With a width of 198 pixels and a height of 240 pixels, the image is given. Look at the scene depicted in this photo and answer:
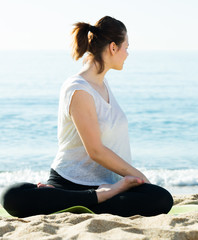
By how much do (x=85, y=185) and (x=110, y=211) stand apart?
0.89ft

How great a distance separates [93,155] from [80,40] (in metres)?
0.79

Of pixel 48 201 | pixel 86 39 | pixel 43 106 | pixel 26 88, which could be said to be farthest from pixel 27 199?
pixel 26 88

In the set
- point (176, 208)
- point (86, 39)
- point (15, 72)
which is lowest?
point (15, 72)

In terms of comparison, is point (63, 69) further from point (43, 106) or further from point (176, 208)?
point (176, 208)

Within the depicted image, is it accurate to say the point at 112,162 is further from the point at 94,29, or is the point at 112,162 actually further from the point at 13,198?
the point at 94,29

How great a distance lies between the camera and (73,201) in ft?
10.0

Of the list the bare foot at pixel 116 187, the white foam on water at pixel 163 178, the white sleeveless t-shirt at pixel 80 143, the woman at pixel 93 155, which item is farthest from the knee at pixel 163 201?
the white foam on water at pixel 163 178

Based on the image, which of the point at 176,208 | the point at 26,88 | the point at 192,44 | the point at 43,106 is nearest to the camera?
the point at 176,208

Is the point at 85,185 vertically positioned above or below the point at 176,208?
above

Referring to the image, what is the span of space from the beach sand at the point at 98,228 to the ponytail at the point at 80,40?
112 centimetres

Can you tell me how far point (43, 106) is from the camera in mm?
15266

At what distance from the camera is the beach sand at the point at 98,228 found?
91.4 inches

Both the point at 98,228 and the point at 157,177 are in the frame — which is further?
the point at 157,177

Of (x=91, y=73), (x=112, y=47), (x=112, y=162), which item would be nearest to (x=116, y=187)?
(x=112, y=162)
